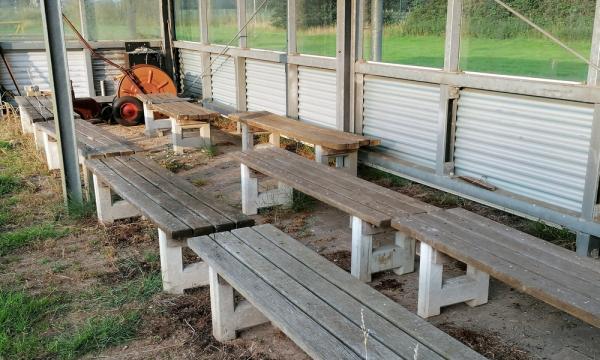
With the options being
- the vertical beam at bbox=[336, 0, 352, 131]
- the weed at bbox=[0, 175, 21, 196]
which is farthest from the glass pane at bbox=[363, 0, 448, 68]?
the weed at bbox=[0, 175, 21, 196]

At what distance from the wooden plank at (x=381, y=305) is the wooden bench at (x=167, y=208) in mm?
494

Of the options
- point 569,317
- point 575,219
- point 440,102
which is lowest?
→ point 569,317

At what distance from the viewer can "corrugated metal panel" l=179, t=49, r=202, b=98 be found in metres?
11.3

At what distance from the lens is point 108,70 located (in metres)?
11.8

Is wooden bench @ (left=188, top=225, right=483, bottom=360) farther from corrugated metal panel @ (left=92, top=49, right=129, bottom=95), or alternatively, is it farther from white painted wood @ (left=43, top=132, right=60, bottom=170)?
corrugated metal panel @ (left=92, top=49, right=129, bottom=95)

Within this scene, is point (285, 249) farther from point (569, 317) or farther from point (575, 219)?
point (575, 219)

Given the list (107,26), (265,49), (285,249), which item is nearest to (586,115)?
(285,249)

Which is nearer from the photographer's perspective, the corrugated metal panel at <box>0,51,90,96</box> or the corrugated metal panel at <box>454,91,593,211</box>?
the corrugated metal panel at <box>454,91,593,211</box>

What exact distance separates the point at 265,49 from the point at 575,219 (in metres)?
5.29

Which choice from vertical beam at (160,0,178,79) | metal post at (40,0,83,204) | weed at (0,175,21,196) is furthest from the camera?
vertical beam at (160,0,178,79)

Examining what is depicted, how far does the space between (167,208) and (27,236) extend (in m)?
1.57

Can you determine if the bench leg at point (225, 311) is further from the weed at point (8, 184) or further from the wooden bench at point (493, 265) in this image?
the weed at point (8, 184)

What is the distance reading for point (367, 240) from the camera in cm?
420

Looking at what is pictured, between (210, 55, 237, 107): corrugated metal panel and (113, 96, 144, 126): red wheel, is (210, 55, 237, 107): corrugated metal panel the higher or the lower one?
the higher one
